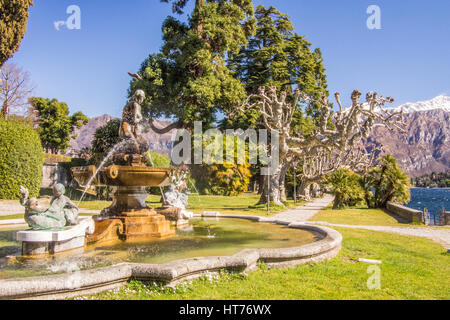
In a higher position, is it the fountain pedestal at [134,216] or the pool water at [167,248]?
the fountain pedestal at [134,216]

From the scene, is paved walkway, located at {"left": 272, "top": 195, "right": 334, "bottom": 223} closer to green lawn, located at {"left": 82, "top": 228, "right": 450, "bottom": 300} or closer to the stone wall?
the stone wall

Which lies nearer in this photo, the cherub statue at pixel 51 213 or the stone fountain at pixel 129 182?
the cherub statue at pixel 51 213

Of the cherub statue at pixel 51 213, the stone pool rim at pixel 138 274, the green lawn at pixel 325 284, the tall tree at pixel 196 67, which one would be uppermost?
the tall tree at pixel 196 67

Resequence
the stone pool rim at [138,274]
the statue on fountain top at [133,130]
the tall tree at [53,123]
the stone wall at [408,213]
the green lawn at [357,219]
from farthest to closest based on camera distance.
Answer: the tall tree at [53,123], the stone wall at [408,213], the green lawn at [357,219], the statue on fountain top at [133,130], the stone pool rim at [138,274]

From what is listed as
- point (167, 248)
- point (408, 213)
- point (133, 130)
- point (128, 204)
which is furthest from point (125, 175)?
point (408, 213)

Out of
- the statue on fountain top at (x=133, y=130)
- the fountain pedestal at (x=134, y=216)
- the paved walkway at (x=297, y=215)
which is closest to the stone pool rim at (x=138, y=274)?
the fountain pedestal at (x=134, y=216)

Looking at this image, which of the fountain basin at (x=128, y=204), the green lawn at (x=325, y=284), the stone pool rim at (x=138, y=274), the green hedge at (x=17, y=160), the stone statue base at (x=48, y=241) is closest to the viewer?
the stone pool rim at (x=138, y=274)

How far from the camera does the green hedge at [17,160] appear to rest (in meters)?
18.8

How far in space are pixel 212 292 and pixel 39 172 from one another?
19.9 metres

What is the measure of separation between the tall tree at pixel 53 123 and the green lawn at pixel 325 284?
50029mm

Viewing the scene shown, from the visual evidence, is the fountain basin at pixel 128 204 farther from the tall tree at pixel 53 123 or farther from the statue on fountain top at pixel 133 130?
the tall tree at pixel 53 123

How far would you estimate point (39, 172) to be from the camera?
66.1 ft
